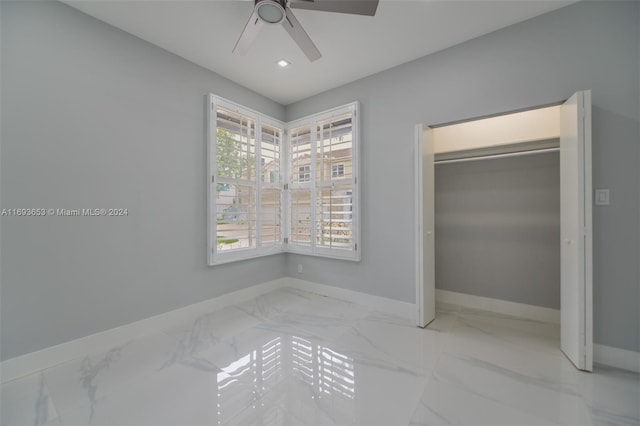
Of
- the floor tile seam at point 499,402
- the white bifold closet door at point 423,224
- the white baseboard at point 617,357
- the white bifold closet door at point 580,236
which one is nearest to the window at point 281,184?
the white bifold closet door at point 423,224

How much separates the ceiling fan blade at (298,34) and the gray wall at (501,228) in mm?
2113

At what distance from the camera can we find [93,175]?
2.16m

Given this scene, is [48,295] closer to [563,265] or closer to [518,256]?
[563,265]

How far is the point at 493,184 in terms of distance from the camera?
2.94m

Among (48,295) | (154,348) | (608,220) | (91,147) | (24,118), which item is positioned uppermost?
(24,118)

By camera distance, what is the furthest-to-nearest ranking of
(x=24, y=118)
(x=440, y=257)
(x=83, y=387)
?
(x=440, y=257) → (x=24, y=118) → (x=83, y=387)

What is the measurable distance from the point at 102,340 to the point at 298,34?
300 centimetres

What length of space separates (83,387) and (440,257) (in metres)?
3.60

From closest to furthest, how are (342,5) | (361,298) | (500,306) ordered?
(342,5) < (500,306) < (361,298)

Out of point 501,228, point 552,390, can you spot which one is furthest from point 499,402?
point 501,228

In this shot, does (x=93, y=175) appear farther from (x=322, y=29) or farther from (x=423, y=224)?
(x=423, y=224)

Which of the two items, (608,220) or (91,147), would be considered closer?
(608,220)

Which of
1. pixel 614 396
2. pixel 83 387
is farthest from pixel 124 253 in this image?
pixel 614 396

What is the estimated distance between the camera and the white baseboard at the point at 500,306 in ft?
8.58
